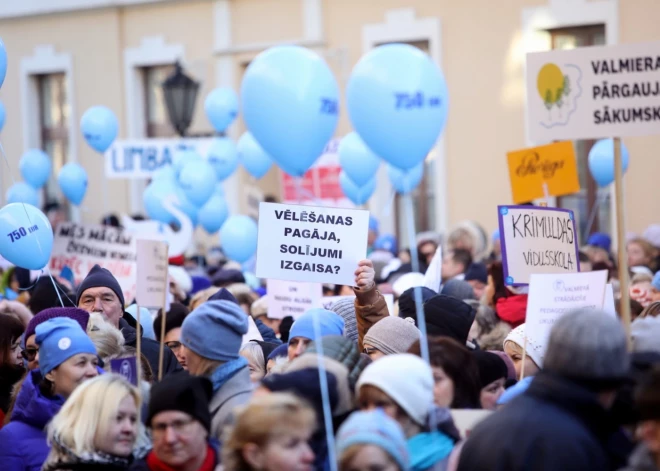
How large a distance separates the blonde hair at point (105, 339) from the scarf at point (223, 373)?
1040 mm

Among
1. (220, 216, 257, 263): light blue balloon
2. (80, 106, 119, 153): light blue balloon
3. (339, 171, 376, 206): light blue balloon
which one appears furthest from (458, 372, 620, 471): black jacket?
(80, 106, 119, 153): light blue balloon

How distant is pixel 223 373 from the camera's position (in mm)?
4742

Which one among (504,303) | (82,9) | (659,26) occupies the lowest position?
(504,303)

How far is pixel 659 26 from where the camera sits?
15461 millimetres

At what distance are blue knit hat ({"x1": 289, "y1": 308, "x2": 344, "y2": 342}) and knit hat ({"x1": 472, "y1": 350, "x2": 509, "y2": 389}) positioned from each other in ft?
2.31

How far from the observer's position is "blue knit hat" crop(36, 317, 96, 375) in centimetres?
505

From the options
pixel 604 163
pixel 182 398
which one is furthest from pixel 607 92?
pixel 604 163

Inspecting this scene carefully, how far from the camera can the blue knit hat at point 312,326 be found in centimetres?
544

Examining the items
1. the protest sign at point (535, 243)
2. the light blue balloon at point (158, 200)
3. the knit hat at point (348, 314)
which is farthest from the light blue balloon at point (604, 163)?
the knit hat at point (348, 314)

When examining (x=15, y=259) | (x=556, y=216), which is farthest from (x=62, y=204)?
(x=556, y=216)

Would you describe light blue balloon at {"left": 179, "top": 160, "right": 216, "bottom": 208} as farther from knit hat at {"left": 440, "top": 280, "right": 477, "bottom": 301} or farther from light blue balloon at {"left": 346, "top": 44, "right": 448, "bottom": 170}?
light blue balloon at {"left": 346, "top": 44, "right": 448, "bottom": 170}

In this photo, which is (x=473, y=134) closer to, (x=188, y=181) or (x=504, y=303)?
(x=188, y=181)

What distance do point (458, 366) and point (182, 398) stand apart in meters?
0.99

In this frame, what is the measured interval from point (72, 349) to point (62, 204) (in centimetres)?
1676
